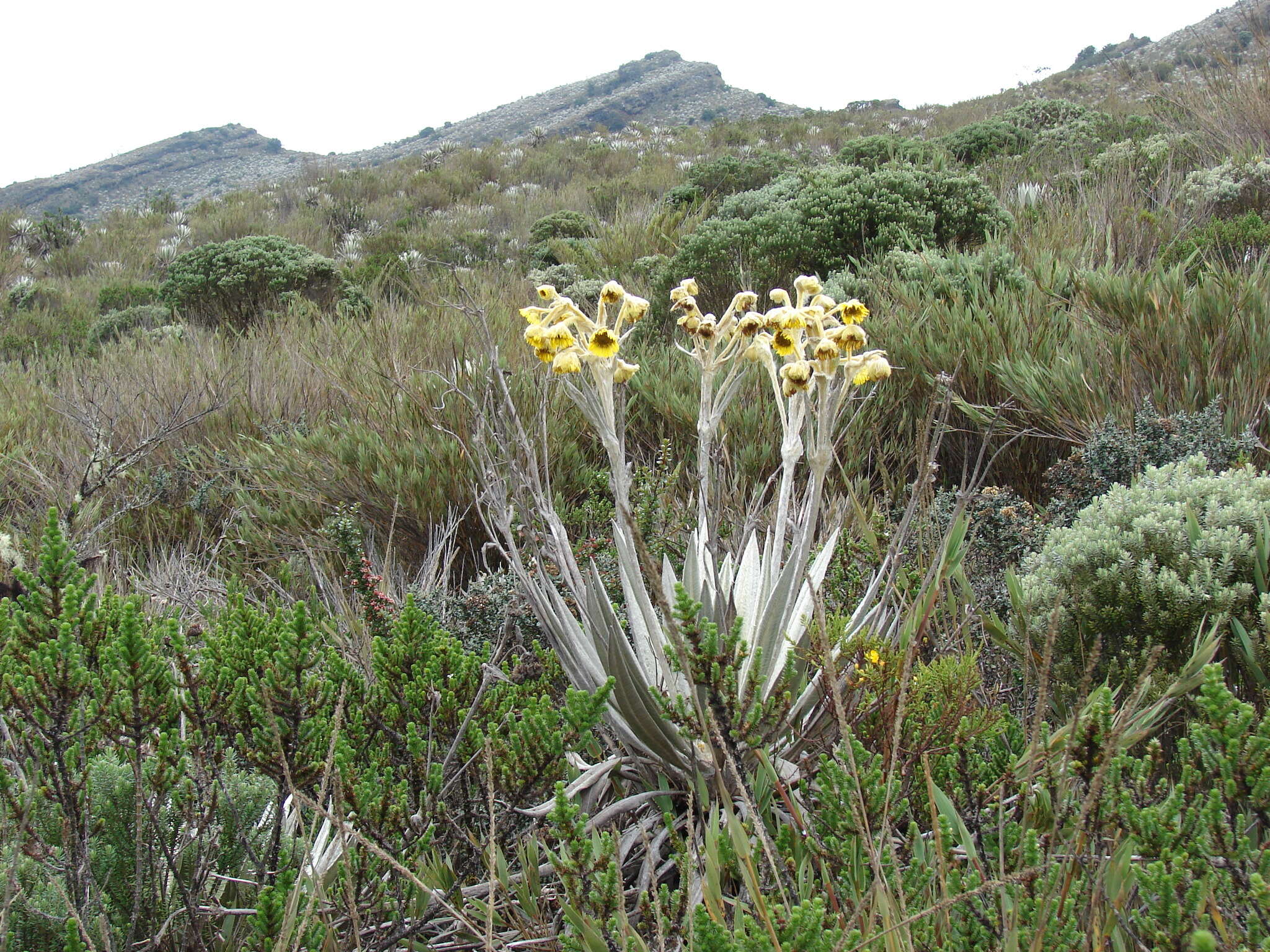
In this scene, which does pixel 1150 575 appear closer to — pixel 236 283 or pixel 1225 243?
pixel 1225 243

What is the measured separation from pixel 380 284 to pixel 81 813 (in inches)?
366

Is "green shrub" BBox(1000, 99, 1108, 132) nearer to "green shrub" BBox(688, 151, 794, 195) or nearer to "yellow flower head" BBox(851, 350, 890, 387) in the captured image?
"green shrub" BBox(688, 151, 794, 195)

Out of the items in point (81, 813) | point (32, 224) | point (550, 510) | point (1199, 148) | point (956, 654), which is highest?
point (32, 224)

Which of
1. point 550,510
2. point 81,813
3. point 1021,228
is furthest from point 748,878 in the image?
point 1021,228

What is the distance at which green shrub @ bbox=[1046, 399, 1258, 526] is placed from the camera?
259 cm

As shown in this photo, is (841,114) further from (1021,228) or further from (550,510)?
(550,510)

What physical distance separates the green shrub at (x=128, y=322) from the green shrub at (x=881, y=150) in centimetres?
871

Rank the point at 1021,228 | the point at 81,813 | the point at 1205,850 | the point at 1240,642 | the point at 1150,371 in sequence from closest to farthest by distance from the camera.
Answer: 1. the point at 1205,850
2. the point at 81,813
3. the point at 1240,642
4. the point at 1150,371
5. the point at 1021,228

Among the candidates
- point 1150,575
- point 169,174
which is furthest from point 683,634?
point 169,174

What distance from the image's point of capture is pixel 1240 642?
1.70m

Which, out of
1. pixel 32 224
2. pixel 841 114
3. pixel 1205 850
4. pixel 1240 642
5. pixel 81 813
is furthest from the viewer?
pixel 841 114

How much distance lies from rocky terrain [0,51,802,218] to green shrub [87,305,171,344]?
30.2 metres

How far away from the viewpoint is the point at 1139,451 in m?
2.67

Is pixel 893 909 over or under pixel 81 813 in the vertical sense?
under
